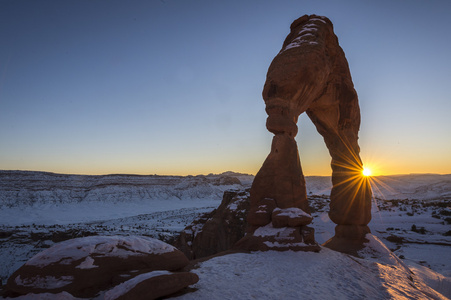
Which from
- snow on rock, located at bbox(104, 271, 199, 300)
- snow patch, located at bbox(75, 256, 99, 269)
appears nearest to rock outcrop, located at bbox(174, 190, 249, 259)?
snow on rock, located at bbox(104, 271, 199, 300)

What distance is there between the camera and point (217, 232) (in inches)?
614

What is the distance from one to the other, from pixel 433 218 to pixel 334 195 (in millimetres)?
17512

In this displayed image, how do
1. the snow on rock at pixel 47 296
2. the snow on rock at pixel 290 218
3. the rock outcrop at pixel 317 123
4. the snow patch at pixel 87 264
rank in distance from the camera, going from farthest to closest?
1. the rock outcrop at pixel 317 123
2. the snow on rock at pixel 290 218
3. the snow patch at pixel 87 264
4. the snow on rock at pixel 47 296

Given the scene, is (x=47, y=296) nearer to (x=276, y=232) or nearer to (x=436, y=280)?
(x=276, y=232)

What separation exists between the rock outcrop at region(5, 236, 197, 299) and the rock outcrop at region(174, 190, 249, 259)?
35.1 ft

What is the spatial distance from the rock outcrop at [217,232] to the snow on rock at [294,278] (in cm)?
754

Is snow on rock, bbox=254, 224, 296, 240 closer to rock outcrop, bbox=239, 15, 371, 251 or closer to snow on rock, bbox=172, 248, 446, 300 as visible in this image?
rock outcrop, bbox=239, 15, 371, 251

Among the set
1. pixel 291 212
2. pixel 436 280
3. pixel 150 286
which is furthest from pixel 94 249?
pixel 436 280

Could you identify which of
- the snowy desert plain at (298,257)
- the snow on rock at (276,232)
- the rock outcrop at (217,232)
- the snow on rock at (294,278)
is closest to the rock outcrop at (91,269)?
the snowy desert plain at (298,257)

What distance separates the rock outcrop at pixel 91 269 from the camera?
3850 mm

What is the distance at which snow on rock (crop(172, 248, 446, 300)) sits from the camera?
15.6 ft

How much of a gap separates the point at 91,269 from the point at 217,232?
39.2 feet

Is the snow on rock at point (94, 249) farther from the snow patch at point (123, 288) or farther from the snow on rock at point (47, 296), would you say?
the snow patch at point (123, 288)

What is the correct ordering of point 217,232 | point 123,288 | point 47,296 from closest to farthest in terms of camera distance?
point 47,296 < point 123,288 < point 217,232
